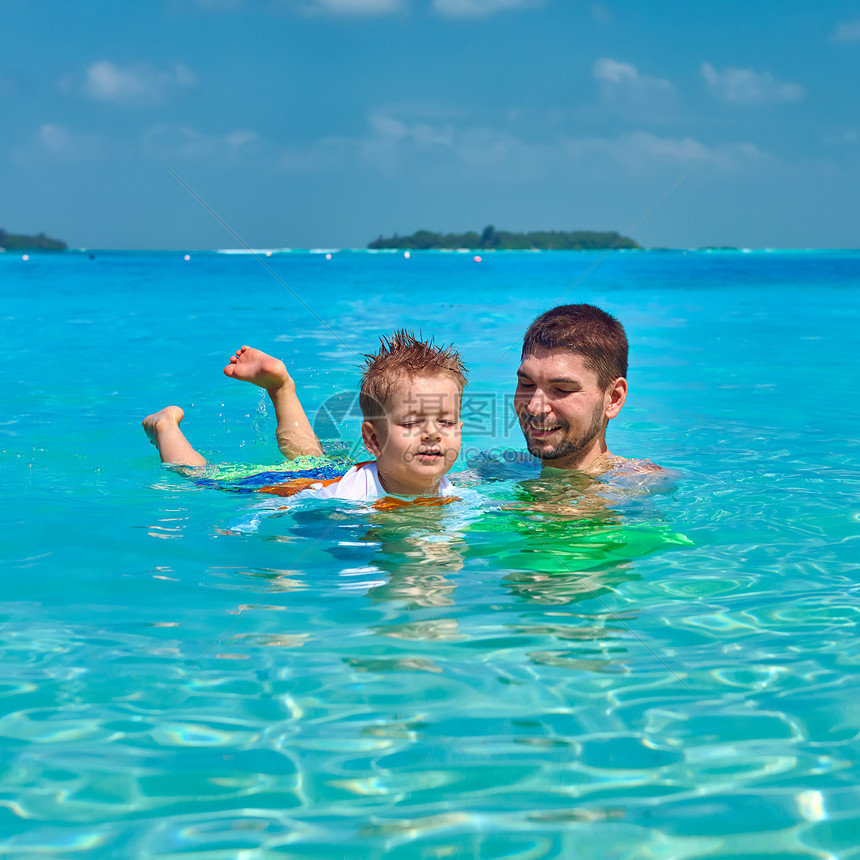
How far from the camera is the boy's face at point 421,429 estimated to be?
161 inches

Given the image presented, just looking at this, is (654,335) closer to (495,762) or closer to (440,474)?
(440,474)

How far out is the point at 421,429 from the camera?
4.07 metres

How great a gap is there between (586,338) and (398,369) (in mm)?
1216

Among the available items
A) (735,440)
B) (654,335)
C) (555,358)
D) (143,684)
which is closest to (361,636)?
(143,684)

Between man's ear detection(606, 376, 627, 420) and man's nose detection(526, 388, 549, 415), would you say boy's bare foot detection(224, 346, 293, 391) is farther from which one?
man's ear detection(606, 376, 627, 420)

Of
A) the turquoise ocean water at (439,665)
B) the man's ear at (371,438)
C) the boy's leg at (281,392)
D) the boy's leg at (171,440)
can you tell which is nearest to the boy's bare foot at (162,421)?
the boy's leg at (171,440)

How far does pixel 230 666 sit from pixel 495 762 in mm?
963

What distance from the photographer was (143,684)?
103 inches

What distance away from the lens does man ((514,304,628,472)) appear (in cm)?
472

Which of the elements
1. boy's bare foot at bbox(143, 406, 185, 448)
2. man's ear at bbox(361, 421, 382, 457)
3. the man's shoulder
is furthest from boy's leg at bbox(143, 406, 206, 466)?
the man's shoulder

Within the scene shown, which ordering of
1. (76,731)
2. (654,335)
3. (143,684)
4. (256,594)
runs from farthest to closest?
(654,335), (256,594), (143,684), (76,731)

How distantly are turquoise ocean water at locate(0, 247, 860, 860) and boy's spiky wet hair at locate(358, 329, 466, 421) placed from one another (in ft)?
1.82

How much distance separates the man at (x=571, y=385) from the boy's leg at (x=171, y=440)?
2183 mm

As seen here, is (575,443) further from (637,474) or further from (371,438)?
(371,438)
